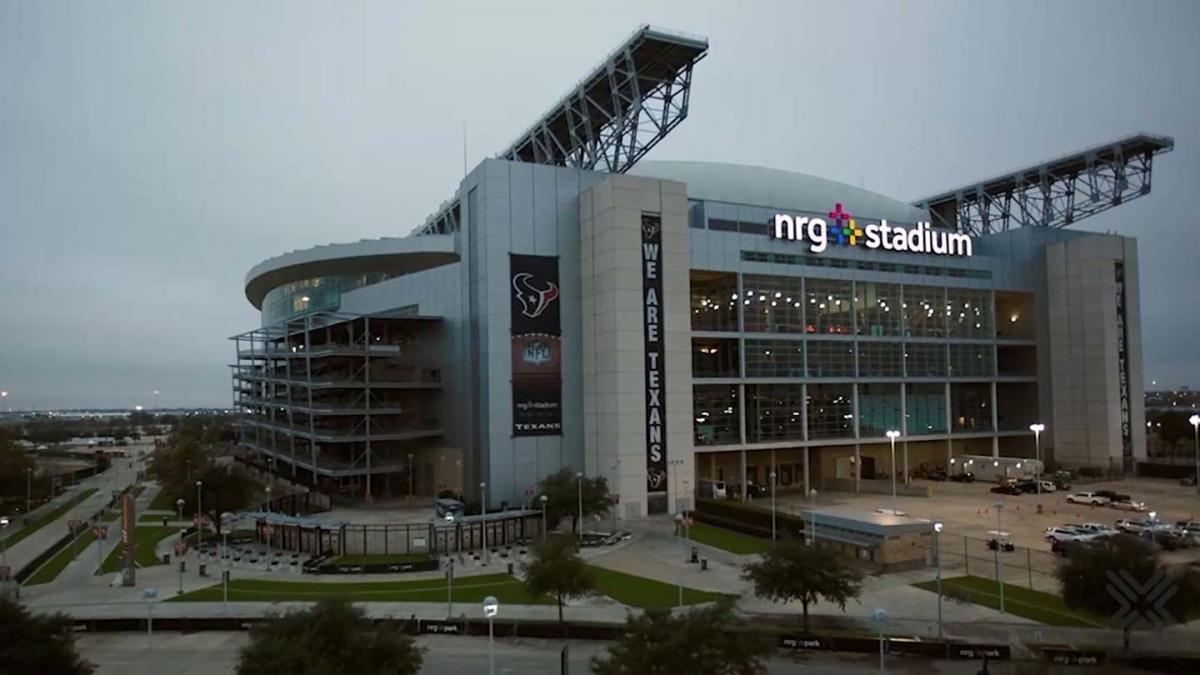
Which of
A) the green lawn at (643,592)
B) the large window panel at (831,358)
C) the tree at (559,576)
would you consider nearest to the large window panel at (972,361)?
the large window panel at (831,358)

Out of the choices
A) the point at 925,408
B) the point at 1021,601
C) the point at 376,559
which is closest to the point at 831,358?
the point at 925,408

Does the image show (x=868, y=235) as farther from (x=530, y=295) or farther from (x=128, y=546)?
(x=128, y=546)

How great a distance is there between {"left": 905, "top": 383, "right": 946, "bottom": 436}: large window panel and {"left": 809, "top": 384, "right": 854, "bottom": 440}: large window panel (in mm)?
8770

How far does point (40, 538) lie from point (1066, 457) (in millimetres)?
95461

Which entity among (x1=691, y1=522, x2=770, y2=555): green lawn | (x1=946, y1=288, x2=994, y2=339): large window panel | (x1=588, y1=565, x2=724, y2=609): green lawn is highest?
(x1=946, y1=288, x2=994, y2=339): large window panel

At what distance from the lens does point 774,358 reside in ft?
237

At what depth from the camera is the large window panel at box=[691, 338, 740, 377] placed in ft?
233

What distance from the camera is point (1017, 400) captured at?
8975cm

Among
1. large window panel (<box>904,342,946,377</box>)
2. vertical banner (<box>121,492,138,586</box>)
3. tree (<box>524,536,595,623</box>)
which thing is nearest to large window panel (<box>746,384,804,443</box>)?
large window panel (<box>904,342,946,377</box>)

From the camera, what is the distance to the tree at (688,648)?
19.9 meters

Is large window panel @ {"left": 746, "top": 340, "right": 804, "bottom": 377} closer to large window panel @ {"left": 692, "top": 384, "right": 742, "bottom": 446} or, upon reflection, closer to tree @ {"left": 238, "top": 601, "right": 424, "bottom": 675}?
large window panel @ {"left": 692, "top": 384, "right": 742, "bottom": 446}

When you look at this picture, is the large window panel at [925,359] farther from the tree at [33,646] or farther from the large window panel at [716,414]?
the tree at [33,646]

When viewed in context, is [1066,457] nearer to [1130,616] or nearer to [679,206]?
[679,206]

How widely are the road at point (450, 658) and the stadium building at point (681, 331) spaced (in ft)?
98.7
